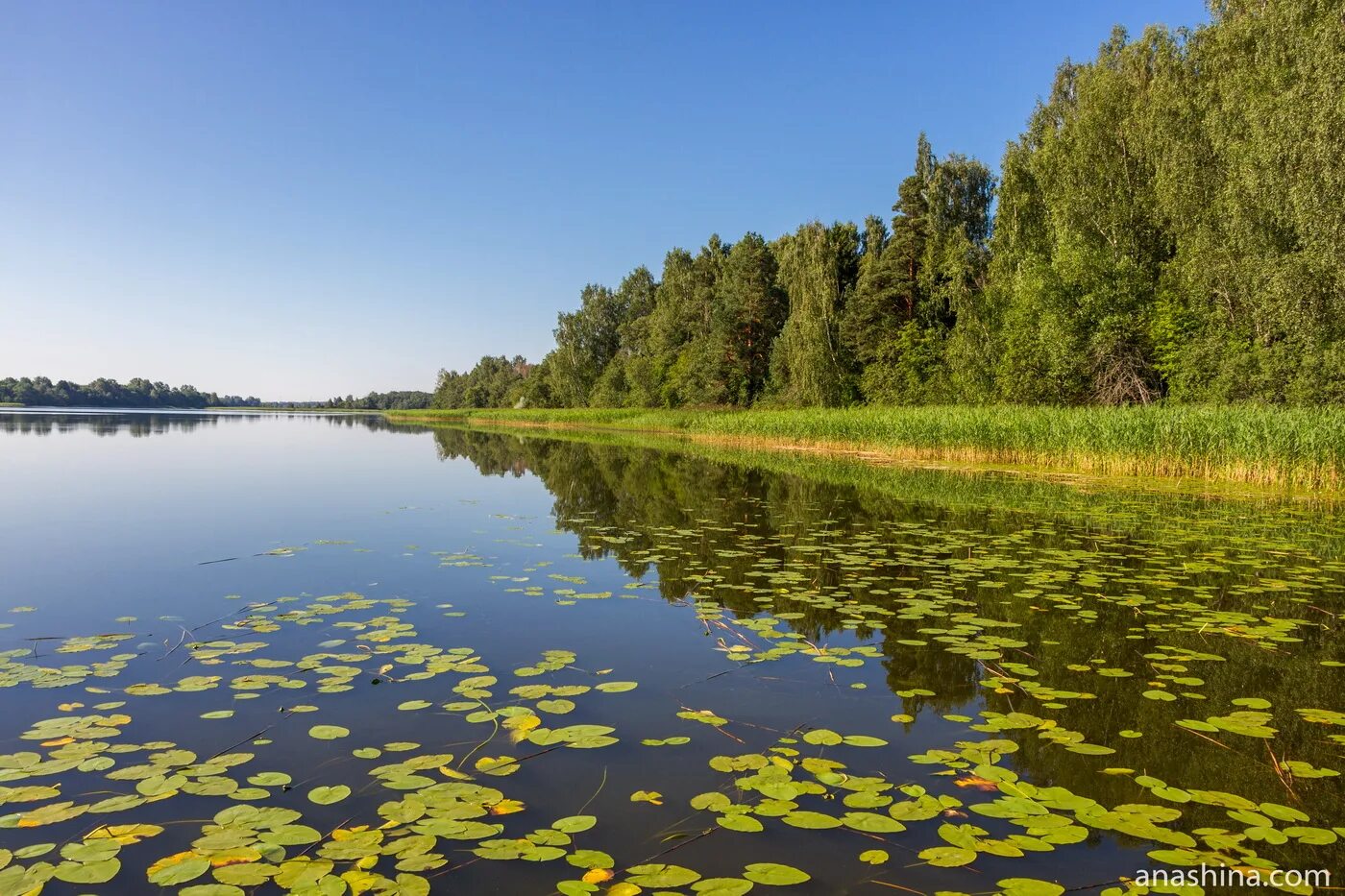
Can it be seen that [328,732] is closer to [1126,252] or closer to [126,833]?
[126,833]

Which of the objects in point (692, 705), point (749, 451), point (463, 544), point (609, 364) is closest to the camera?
point (692, 705)

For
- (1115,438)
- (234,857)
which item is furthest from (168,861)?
(1115,438)

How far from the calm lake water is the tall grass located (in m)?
8.56

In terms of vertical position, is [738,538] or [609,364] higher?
[609,364]

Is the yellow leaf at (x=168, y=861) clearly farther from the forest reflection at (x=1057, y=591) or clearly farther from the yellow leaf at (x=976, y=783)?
the forest reflection at (x=1057, y=591)

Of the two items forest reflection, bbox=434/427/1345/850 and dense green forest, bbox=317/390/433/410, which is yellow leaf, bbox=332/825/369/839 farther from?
dense green forest, bbox=317/390/433/410

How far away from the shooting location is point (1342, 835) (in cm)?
312

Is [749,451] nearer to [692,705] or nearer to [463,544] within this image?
[463,544]

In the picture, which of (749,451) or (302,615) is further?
(749,451)

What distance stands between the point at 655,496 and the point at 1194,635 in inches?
448

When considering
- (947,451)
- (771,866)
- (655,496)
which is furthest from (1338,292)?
(771,866)

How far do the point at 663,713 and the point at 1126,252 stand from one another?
3497 cm

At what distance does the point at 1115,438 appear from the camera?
2067 cm

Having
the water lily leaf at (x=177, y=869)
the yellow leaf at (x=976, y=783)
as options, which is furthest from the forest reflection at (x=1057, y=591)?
the water lily leaf at (x=177, y=869)
